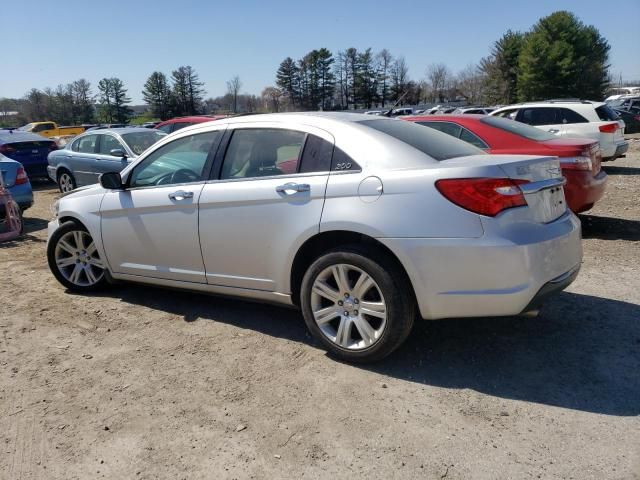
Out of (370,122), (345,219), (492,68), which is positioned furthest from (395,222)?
(492,68)

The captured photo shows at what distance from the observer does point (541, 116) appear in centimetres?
1323

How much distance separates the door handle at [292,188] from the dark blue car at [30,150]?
12.4 m

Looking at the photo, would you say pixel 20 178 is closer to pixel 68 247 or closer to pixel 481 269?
pixel 68 247

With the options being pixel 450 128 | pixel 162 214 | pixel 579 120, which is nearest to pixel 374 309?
pixel 162 214

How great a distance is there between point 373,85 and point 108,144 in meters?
72.0

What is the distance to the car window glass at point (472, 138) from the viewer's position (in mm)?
6812

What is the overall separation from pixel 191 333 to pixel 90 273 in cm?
156

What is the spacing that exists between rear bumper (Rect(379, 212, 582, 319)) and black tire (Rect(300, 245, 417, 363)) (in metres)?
0.09

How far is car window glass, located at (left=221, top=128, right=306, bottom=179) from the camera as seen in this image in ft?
12.7

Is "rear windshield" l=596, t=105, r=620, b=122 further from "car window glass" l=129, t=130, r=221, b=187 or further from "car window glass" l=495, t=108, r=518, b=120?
"car window glass" l=129, t=130, r=221, b=187

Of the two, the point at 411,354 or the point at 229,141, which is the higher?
the point at 229,141

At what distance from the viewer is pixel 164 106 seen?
3452 inches

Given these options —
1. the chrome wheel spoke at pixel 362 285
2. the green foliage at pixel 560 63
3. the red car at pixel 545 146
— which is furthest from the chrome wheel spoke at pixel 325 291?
the green foliage at pixel 560 63

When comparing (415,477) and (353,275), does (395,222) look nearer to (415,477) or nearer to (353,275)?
(353,275)
